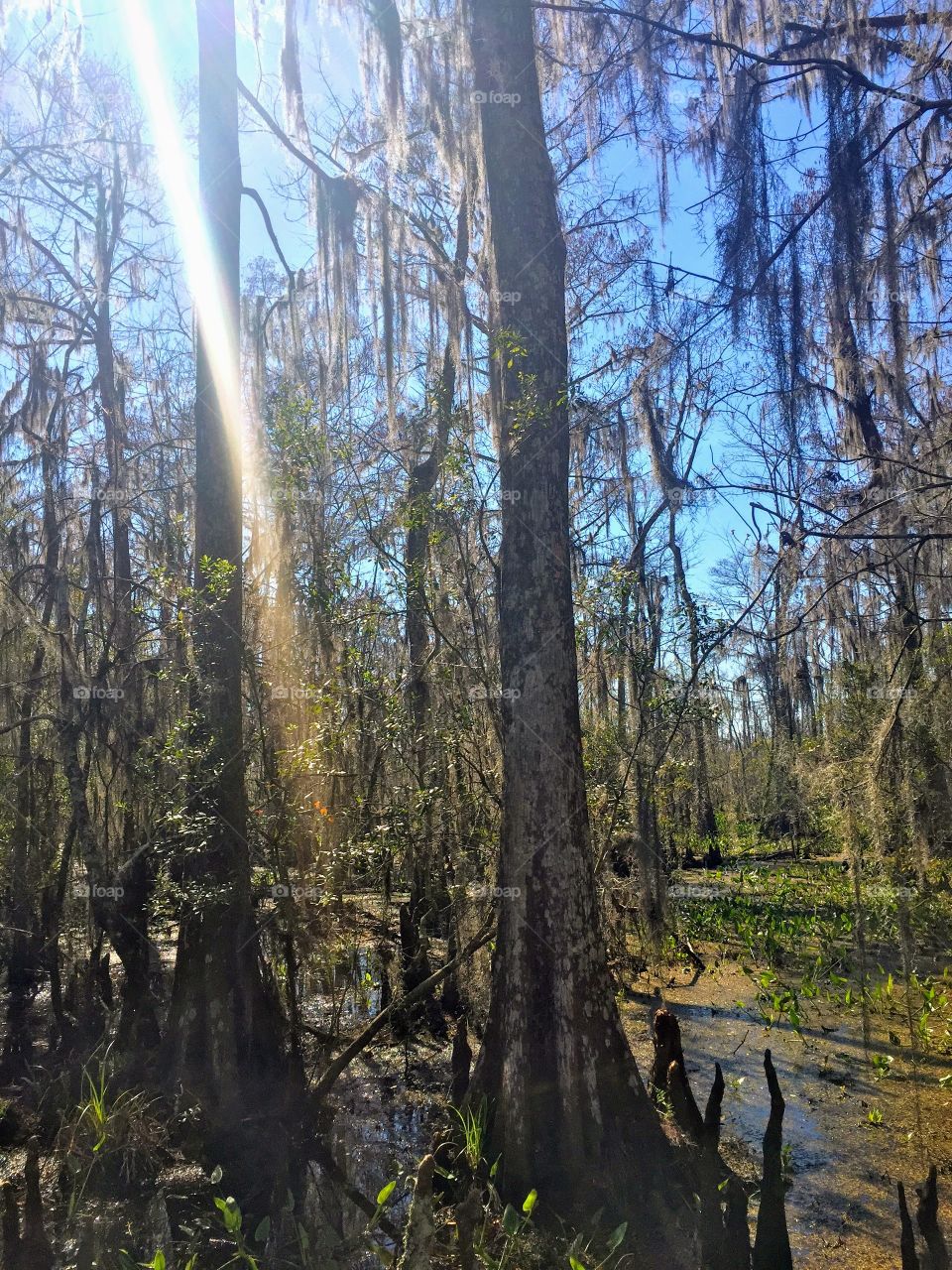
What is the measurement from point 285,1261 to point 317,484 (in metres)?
5.33

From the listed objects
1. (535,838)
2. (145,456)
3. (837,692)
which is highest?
(145,456)

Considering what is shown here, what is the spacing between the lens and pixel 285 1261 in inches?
171

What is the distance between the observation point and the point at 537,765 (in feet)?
17.6

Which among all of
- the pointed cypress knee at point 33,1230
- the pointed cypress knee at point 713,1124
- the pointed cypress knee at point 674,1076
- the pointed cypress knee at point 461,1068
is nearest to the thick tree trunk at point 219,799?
the pointed cypress knee at point 461,1068

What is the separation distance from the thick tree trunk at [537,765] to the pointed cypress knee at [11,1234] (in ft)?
7.22

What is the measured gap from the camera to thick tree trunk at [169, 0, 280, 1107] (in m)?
6.21

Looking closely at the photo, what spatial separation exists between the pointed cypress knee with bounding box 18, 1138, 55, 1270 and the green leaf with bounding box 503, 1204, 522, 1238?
2.08 m

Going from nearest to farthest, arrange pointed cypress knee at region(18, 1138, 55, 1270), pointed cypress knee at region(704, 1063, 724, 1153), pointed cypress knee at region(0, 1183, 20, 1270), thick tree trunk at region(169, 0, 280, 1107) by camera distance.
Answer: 1. pointed cypress knee at region(704, 1063, 724, 1153)
2. pointed cypress knee at region(0, 1183, 20, 1270)
3. pointed cypress knee at region(18, 1138, 55, 1270)
4. thick tree trunk at region(169, 0, 280, 1107)

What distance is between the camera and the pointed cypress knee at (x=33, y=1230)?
416 centimetres

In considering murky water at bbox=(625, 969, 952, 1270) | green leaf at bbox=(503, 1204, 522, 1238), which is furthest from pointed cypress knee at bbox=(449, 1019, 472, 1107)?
murky water at bbox=(625, 969, 952, 1270)

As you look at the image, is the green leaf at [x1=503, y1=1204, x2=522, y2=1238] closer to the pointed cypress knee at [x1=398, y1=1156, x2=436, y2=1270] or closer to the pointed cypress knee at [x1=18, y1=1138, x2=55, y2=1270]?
the pointed cypress knee at [x1=398, y1=1156, x2=436, y2=1270]

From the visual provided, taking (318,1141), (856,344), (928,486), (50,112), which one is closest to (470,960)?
(318,1141)

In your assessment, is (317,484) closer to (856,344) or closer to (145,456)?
(856,344)

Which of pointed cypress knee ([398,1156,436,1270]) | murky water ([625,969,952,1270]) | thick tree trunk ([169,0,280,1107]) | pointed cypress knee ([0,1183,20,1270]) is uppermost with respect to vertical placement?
thick tree trunk ([169,0,280,1107])
